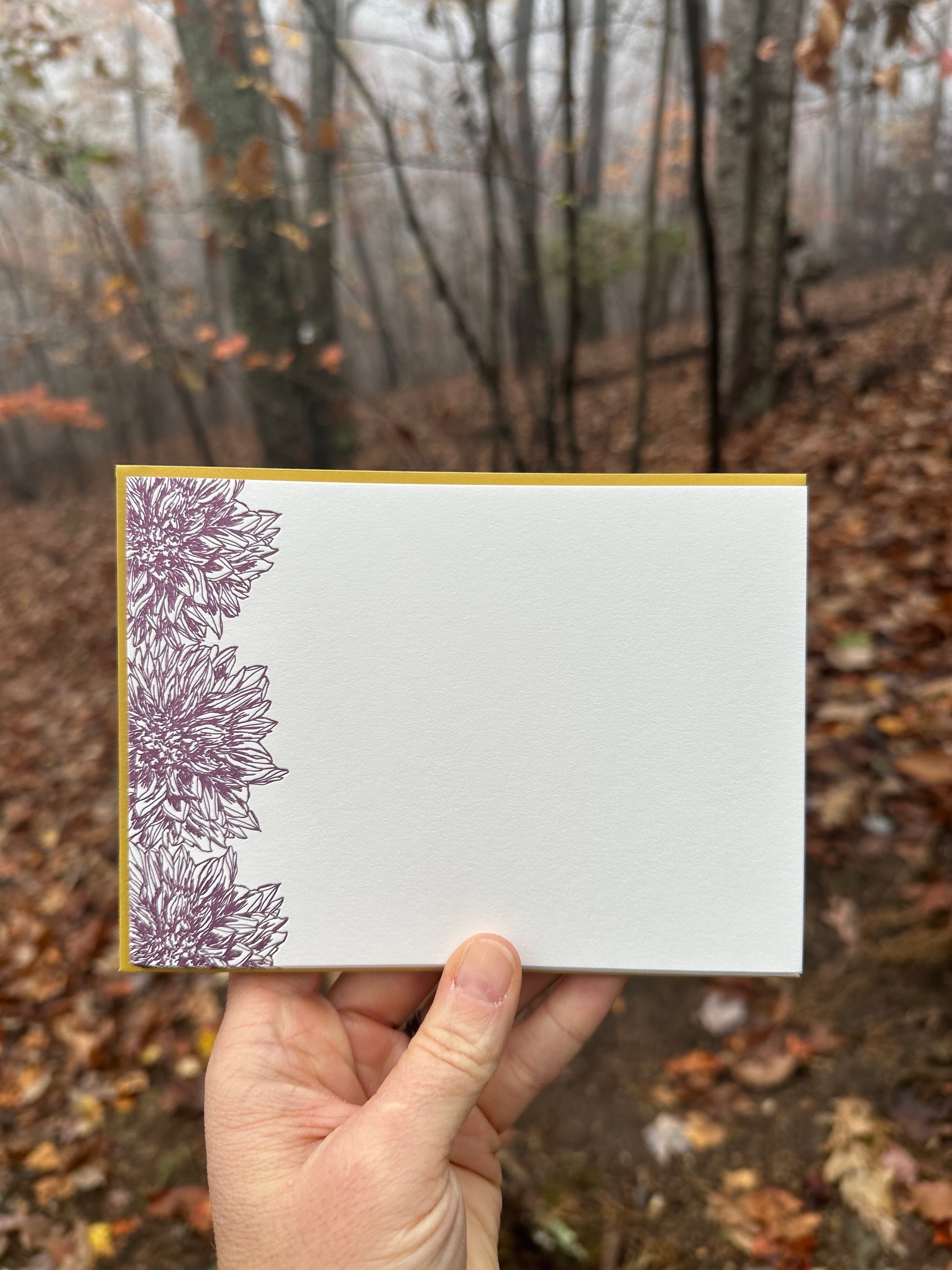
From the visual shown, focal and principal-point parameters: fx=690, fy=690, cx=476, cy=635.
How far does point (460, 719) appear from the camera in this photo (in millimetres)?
1182

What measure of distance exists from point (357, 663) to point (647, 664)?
0.50 m

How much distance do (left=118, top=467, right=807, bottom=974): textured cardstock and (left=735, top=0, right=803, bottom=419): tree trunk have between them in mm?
3098

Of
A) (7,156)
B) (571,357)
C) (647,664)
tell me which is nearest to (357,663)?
(647,664)

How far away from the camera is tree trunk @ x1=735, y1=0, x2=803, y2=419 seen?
3.31m

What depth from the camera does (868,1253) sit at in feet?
4.48

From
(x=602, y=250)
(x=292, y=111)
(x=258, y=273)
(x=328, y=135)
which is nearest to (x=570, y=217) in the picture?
(x=328, y=135)

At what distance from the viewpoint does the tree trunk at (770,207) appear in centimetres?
331

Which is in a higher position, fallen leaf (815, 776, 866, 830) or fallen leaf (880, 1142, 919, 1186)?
fallen leaf (815, 776, 866, 830)

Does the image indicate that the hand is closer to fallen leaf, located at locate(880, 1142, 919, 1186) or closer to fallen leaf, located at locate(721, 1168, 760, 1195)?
fallen leaf, located at locate(721, 1168, 760, 1195)

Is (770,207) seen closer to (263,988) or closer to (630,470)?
(630,470)

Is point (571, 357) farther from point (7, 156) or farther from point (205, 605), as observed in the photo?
point (7, 156)

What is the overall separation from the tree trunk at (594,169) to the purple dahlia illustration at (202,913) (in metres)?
8.05

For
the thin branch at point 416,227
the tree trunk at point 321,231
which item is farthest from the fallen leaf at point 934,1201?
the tree trunk at point 321,231

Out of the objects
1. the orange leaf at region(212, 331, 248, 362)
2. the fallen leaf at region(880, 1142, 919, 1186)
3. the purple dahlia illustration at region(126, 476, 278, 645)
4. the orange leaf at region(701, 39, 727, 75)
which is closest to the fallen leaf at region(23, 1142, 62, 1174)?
the purple dahlia illustration at region(126, 476, 278, 645)
